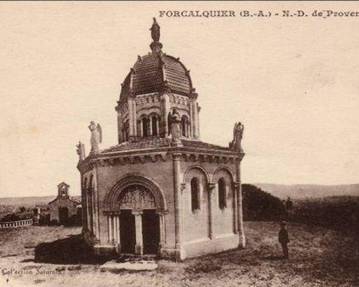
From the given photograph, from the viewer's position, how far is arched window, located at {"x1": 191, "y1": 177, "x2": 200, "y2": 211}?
15.2 m

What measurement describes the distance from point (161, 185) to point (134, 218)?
6.37 ft

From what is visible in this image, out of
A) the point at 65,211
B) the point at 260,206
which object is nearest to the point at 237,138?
the point at 260,206

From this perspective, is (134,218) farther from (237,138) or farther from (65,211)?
(65,211)

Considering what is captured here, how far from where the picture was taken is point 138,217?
14.9m

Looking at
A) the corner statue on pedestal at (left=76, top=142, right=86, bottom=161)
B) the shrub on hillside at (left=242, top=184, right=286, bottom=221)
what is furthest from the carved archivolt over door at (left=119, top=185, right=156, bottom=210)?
the shrub on hillside at (left=242, top=184, right=286, bottom=221)

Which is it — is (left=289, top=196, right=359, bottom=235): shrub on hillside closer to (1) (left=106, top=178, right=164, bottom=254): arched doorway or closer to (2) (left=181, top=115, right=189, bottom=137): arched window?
(2) (left=181, top=115, right=189, bottom=137): arched window

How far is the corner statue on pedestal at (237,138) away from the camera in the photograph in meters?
16.3

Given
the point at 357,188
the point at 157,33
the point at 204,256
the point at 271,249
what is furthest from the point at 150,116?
the point at 357,188

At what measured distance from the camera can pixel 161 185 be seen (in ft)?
47.2

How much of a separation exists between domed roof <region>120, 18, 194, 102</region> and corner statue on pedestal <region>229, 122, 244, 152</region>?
3.19m

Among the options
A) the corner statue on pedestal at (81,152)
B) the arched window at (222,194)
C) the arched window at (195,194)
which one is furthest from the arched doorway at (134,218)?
the corner statue on pedestal at (81,152)

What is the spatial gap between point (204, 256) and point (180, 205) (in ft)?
7.61

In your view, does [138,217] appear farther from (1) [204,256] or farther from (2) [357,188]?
(2) [357,188]

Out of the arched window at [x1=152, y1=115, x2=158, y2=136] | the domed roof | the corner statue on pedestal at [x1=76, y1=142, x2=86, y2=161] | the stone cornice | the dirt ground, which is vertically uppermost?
the domed roof
